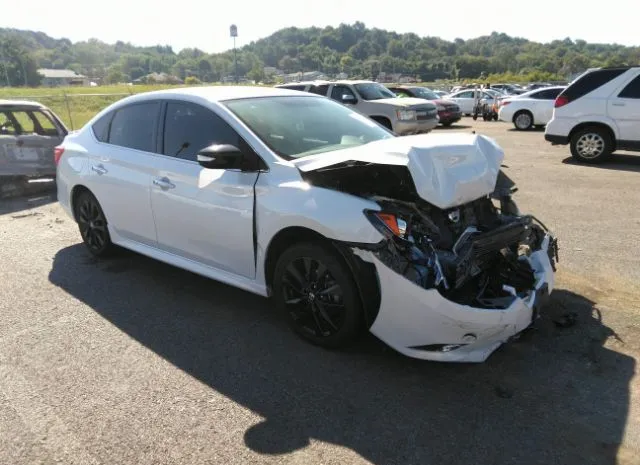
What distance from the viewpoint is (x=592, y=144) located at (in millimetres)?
10641

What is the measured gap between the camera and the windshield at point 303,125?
3918 millimetres

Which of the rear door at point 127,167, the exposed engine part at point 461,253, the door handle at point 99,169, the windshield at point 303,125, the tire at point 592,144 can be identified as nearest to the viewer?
the exposed engine part at point 461,253

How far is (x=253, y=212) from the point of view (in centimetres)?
368

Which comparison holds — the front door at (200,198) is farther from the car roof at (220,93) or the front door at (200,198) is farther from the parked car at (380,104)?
the parked car at (380,104)

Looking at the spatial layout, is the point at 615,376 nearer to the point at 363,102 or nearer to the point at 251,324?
the point at 251,324

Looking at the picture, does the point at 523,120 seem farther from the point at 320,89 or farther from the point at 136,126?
the point at 136,126

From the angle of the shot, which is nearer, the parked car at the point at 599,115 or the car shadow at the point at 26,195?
the car shadow at the point at 26,195

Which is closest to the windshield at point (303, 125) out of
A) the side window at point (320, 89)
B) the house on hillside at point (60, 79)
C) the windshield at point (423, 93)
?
the side window at point (320, 89)

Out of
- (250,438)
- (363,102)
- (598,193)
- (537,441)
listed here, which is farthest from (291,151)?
(363,102)

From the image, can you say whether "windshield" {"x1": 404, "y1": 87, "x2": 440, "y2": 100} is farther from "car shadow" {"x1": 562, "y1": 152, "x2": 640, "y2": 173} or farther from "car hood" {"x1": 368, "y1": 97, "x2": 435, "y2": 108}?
"car shadow" {"x1": 562, "y1": 152, "x2": 640, "y2": 173}

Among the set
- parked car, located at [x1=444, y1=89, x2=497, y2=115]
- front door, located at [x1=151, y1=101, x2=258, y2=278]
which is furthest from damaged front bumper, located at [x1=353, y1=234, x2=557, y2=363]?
parked car, located at [x1=444, y1=89, x2=497, y2=115]

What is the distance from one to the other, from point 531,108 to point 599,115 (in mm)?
8601

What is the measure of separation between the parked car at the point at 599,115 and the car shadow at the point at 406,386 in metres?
7.39

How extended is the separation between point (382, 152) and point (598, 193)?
607 cm
